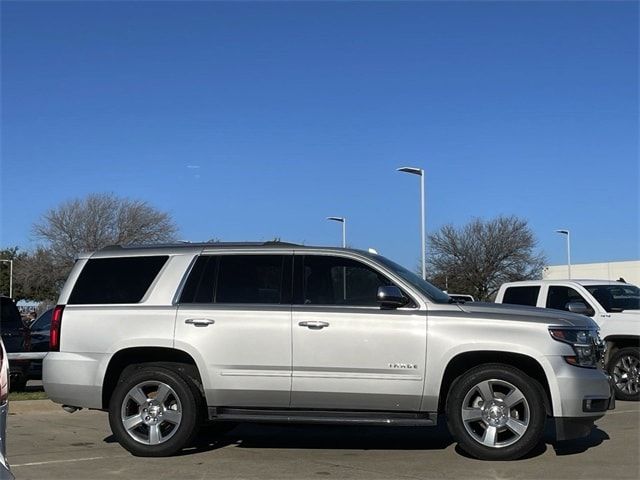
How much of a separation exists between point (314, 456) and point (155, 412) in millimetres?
1668

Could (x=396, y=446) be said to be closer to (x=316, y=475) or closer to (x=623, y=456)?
(x=316, y=475)

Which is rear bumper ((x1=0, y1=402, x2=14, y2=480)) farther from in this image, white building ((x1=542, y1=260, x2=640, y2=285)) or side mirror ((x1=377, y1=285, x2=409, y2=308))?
white building ((x1=542, y1=260, x2=640, y2=285))

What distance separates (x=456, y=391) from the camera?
716cm

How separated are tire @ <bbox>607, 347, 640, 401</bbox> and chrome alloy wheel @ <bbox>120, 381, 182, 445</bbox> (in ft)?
24.6

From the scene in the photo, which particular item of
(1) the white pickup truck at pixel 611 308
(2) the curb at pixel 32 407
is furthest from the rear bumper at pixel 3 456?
(1) the white pickup truck at pixel 611 308

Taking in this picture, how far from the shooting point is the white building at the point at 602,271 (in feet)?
163

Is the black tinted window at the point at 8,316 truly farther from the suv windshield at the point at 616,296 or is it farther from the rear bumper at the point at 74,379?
the suv windshield at the point at 616,296

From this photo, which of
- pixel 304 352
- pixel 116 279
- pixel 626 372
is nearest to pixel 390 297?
pixel 304 352

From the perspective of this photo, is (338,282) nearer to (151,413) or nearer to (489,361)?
(489,361)

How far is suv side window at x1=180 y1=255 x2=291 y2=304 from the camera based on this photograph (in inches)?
301

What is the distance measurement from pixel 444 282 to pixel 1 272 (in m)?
42.6

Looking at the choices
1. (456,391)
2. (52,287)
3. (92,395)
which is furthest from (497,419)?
(52,287)

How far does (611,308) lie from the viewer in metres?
12.2

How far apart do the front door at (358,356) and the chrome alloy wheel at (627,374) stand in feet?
20.1
